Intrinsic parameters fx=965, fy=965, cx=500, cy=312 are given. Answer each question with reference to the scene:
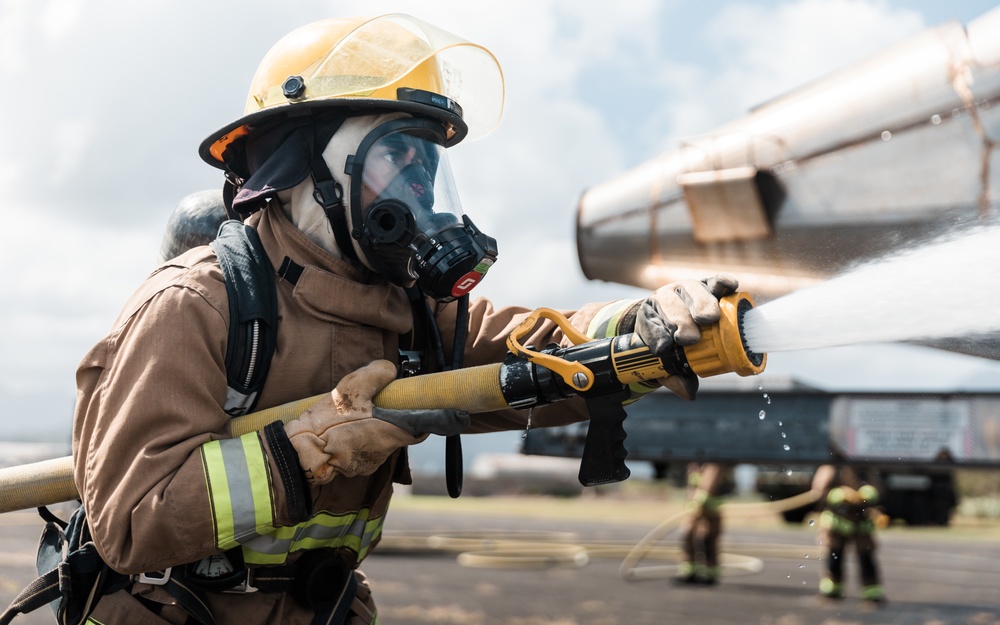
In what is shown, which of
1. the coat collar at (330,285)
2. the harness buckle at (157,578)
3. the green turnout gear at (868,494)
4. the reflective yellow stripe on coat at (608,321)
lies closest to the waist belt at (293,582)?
the harness buckle at (157,578)

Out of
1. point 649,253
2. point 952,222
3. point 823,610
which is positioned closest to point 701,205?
point 649,253

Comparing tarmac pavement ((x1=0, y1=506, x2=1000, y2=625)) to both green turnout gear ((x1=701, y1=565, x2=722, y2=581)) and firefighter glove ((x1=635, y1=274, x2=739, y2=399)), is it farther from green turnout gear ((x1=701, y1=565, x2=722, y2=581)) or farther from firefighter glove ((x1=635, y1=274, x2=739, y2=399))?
firefighter glove ((x1=635, y1=274, x2=739, y2=399))

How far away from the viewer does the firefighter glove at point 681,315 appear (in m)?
1.82

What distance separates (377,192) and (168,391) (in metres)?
0.63

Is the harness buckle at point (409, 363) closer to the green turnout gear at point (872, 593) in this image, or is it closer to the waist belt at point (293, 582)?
the waist belt at point (293, 582)

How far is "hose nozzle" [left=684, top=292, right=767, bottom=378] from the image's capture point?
5.90ft

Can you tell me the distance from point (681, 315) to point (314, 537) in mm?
986

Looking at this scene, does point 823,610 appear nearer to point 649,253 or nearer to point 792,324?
point 649,253

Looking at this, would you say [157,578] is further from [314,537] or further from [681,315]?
[681,315]

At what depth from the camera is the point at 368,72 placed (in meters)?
2.25

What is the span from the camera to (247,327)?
6.66 feet

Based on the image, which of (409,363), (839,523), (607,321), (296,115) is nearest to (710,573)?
(839,523)

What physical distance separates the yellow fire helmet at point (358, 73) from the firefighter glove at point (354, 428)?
2.20 ft

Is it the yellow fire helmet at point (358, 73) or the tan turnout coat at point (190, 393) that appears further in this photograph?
the yellow fire helmet at point (358, 73)
